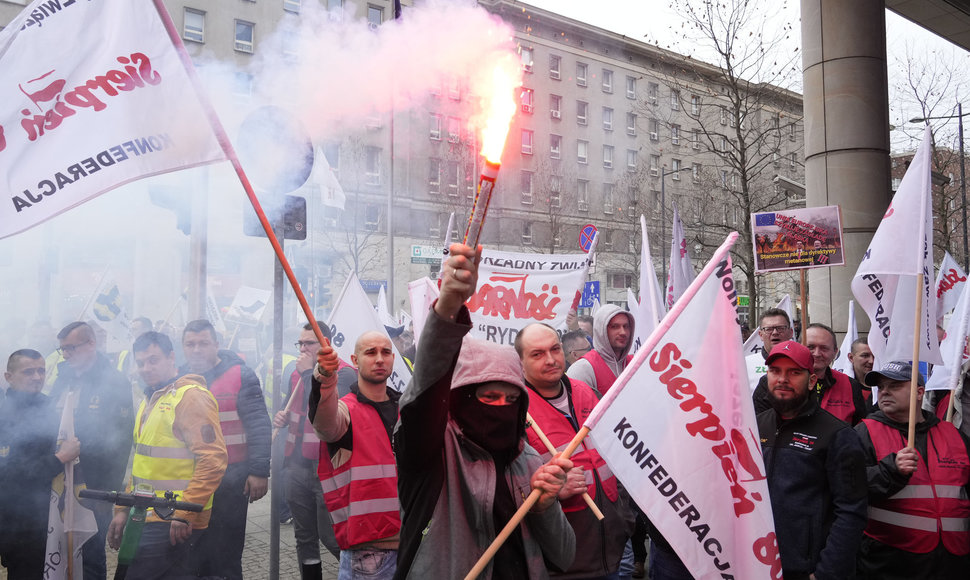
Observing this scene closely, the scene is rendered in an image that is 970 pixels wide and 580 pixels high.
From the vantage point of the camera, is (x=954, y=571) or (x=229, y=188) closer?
(x=954, y=571)

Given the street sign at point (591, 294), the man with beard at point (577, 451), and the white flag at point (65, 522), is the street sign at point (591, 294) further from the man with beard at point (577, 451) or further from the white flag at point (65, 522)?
the white flag at point (65, 522)

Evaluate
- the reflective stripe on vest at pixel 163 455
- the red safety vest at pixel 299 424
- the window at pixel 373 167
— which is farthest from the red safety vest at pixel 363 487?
the window at pixel 373 167

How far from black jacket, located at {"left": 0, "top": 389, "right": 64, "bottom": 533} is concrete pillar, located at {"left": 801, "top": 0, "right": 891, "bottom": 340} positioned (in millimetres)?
10490

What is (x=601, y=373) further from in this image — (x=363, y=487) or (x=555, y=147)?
(x=555, y=147)

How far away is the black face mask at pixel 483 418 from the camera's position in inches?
99.0

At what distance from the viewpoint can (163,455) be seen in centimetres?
465

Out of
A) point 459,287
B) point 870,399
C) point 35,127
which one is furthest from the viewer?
point 870,399

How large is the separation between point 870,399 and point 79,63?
6.50 metres

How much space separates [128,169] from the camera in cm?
335

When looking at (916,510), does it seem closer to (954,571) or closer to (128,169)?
(954,571)

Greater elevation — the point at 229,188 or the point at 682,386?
the point at 229,188

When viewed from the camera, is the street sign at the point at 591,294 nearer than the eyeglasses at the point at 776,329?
No

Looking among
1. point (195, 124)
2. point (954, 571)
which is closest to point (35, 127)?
point (195, 124)

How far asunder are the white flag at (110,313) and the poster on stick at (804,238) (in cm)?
Answer: 805
